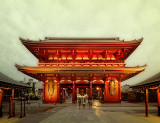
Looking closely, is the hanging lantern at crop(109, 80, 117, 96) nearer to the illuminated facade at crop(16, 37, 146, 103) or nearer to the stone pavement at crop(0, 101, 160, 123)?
the illuminated facade at crop(16, 37, 146, 103)

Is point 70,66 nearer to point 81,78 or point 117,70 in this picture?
point 81,78

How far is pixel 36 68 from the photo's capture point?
23500 mm

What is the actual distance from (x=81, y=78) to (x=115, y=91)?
20.0 feet

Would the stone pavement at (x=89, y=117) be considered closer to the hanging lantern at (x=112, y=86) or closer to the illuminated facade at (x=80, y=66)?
the illuminated facade at (x=80, y=66)

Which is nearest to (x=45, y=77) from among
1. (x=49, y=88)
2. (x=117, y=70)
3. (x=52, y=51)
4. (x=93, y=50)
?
(x=49, y=88)

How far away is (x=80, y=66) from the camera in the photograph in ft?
83.1

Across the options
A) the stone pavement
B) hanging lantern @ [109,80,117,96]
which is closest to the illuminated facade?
hanging lantern @ [109,80,117,96]

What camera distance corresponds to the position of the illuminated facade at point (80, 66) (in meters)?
23.7

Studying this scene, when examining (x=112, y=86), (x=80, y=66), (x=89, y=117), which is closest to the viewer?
(x=89, y=117)

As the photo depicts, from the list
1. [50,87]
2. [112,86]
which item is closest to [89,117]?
[112,86]

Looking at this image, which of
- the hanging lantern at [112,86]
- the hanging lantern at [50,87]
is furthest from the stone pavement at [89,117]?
the hanging lantern at [50,87]

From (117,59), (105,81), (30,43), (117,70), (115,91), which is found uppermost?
(30,43)

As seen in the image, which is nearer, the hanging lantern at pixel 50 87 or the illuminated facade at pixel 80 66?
the illuminated facade at pixel 80 66

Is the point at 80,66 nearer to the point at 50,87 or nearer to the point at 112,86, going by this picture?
the point at 50,87
